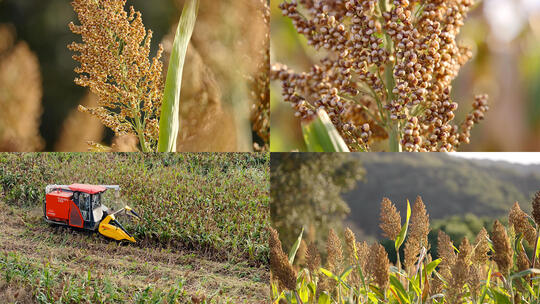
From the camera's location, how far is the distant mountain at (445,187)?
1948mm

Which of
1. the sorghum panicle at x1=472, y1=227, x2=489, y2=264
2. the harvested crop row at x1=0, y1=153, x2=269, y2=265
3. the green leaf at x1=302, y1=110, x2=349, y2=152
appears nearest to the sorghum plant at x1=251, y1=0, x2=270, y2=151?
the harvested crop row at x1=0, y1=153, x2=269, y2=265

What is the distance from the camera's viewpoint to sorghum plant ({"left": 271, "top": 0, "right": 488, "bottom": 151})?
158 centimetres

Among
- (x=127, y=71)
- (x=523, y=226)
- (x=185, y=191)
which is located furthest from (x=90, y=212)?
(x=523, y=226)

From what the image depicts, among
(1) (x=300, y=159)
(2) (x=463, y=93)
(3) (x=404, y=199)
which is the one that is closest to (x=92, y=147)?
(1) (x=300, y=159)

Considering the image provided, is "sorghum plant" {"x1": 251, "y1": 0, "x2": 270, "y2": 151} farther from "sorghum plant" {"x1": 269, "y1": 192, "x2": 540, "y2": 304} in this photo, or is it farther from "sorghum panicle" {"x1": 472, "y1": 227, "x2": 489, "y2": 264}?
"sorghum panicle" {"x1": 472, "y1": 227, "x2": 489, "y2": 264}

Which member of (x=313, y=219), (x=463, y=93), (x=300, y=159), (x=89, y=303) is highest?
(x=463, y=93)

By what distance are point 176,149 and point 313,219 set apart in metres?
0.74

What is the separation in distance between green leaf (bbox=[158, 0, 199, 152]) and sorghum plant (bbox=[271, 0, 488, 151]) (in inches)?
18.2

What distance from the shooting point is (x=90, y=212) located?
2.00 m

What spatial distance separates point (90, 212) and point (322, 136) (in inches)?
47.3

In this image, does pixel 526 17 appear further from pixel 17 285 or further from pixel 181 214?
pixel 17 285

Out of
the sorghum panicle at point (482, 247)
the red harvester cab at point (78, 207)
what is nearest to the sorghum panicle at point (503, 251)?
the sorghum panicle at point (482, 247)

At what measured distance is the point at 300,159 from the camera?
2.04m

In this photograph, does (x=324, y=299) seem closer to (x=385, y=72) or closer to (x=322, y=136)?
(x=322, y=136)
